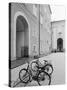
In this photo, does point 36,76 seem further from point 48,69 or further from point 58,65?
point 58,65

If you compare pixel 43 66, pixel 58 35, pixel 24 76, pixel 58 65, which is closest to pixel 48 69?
pixel 43 66

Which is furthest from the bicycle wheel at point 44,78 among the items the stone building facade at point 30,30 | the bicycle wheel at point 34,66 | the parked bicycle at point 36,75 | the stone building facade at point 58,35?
the stone building facade at point 58,35

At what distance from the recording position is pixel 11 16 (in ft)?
6.71

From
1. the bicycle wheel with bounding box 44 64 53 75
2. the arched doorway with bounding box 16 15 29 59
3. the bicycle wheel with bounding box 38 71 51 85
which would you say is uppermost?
the arched doorway with bounding box 16 15 29 59

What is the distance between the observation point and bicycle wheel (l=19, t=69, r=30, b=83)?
2090 millimetres

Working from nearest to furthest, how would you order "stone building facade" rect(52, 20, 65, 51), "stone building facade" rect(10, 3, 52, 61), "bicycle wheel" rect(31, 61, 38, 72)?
"stone building facade" rect(10, 3, 52, 61)
"bicycle wheel" rect(31, 61, 38, 72)
"stone building facade" rect(52, 20, 65, 51)

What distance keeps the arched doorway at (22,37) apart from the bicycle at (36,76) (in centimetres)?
34

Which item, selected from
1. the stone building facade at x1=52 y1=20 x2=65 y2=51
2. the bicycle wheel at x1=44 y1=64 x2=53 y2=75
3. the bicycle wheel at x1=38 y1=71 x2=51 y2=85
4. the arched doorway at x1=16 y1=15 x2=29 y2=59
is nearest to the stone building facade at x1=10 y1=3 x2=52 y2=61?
the arched doorway at x1=16 y1=15 x2=29 y2=59

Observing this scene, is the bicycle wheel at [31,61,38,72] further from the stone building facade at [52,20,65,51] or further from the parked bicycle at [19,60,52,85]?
the stone building facade at [52,20,65,51]

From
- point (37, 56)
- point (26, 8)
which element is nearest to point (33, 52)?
point (37, 56)

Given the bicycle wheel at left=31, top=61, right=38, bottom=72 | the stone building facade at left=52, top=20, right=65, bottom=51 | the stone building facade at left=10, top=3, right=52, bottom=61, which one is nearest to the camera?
the stone building facade at left=10, top=3, right=52, bottom=61

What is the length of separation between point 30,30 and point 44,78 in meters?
1.14

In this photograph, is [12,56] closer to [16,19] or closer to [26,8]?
[16,19]

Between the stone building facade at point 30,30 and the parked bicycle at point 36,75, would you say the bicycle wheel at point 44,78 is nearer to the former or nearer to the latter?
the parked bicycle at point 36,75
